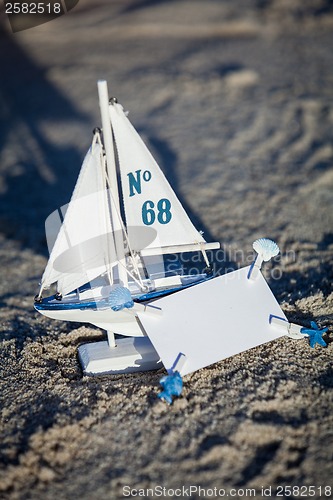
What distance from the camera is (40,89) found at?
8.07m

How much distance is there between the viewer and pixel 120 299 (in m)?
3.18

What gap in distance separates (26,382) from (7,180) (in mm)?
3335

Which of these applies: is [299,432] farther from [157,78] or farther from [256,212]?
[157,78]

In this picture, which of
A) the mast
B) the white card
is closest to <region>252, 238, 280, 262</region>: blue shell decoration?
the white card

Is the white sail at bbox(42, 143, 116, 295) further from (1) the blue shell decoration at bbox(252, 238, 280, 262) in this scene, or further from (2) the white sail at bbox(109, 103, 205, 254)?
(1) the blue shell decoration at bbox(252, 238, 280, 262)

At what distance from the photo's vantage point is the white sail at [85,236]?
3.24m

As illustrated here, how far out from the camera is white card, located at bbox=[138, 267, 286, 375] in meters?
3.29

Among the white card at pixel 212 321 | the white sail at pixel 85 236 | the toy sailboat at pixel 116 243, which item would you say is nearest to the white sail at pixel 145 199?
the toy sailboat at pixel 116 243

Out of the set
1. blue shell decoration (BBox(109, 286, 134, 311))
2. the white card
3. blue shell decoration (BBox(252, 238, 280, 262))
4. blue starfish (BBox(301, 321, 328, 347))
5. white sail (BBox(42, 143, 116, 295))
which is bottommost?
blue starfish (BBox(301, 321, 328, 347))

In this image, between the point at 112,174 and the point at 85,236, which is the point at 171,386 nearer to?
the point at 85,236

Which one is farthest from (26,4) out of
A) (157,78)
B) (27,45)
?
(157,78)

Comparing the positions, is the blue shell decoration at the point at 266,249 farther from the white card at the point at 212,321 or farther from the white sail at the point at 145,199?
the white sail at the point at 145,199

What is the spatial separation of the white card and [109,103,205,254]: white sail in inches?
14.1

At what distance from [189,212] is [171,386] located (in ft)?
8.85
